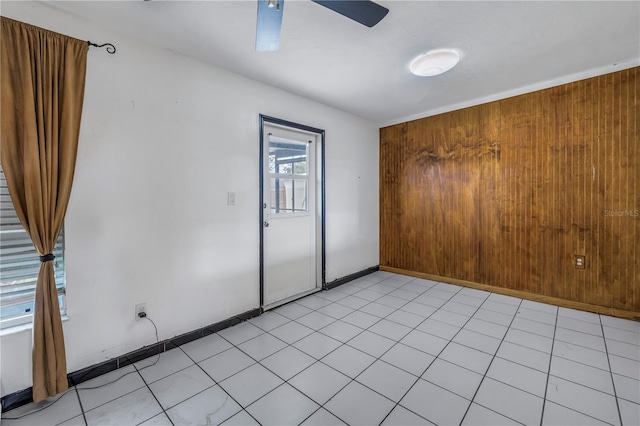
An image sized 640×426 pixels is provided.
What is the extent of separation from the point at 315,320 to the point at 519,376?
5.69ft

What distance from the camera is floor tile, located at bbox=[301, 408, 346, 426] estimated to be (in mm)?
1571

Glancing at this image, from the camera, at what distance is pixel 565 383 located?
1886 mm

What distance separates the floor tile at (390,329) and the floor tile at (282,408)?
107 centimetres

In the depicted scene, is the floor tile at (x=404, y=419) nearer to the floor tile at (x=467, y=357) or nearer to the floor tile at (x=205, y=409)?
the floor tile at (x=467, y=357)

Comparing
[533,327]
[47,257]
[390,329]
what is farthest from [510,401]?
[47,257]

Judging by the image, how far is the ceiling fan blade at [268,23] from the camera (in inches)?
52.8

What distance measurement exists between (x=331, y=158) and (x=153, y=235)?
2.47 m

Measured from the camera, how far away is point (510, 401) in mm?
1729

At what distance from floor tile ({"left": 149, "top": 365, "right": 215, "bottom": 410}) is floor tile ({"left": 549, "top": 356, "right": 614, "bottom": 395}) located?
249 centimetres

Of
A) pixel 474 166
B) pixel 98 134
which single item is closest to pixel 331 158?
pixel 474 166

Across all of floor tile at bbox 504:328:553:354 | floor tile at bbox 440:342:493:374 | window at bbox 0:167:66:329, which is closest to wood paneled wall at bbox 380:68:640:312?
floor tile at bbox 504:328:553:354

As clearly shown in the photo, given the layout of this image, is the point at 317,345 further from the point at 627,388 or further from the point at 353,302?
the point at 627,388

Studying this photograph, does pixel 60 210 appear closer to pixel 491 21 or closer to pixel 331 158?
pixel 331 158

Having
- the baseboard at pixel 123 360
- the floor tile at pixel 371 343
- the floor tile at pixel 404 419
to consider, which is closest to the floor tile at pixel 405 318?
the floor tile at pixel 371 343
